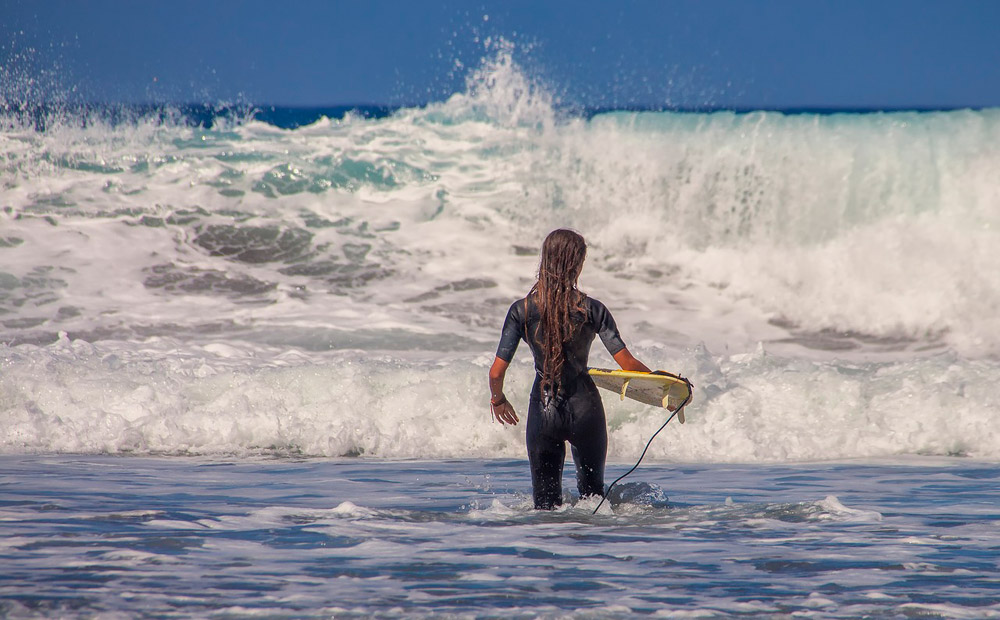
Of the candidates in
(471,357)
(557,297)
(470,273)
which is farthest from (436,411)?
(470,273)

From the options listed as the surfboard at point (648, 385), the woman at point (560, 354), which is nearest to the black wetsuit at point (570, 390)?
the woman at point (560, 354)

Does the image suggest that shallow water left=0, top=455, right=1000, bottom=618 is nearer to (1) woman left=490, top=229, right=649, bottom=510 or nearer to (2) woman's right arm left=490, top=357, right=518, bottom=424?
(1) woman left=490, top=229, right=649, bottom=510

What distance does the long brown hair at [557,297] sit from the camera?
18.3 ft

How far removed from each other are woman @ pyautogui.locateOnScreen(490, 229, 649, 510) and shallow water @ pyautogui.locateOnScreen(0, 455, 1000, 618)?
48 centimetres

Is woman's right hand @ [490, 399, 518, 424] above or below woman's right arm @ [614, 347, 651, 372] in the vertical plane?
below

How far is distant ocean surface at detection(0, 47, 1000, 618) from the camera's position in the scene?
16.3 ft

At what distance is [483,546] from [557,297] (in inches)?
52.2

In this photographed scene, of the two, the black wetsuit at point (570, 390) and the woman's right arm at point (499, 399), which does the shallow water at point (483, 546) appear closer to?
the black wetsuit at point (570, 390)

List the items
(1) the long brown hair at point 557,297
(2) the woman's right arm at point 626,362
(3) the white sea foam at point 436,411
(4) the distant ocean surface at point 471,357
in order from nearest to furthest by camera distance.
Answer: (4) the distant ocean surface at point 471,357 < (1) the long brown hair at point 557,297 < (2) the woman's right arm at point 626,362 < (3) the white sea foam at point 436,411

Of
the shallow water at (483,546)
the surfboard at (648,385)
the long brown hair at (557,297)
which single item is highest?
the long brown hair at (557,297)

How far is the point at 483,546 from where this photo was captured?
5477mm

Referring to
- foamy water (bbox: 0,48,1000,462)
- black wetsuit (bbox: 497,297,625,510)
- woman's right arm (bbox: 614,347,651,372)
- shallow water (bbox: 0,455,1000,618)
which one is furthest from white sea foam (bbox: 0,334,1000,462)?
woman's right arm (bbox: 614,347,651,372)

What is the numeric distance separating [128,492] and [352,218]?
1161 cm

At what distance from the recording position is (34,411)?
31.6ft
